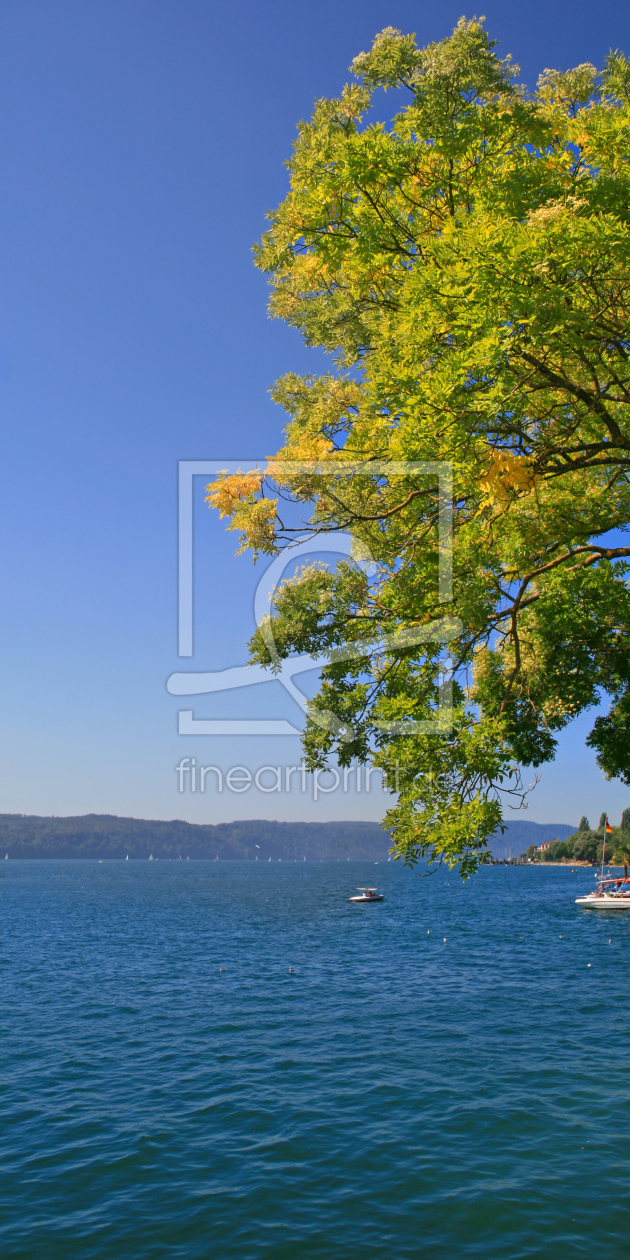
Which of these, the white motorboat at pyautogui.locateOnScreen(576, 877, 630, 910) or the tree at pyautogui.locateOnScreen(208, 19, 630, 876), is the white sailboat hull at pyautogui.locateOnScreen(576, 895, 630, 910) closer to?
the white motorboat at pyautogui.locateOnScreen(576, 877, 630, 910)

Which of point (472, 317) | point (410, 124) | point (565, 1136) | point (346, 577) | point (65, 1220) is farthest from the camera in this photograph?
point (565, 1136)

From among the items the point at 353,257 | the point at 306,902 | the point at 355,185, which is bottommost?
the point at 306,902

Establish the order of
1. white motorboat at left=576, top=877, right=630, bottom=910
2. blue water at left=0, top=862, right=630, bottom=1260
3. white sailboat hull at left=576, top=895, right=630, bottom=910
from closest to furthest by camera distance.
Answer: blue water at left=0, top=862, right=630, bottom=1260 → white sailboat hull at left=576, top=895, right=630, bottom=910 → white motorboat at left=576, top=877, right=630, bottom=910

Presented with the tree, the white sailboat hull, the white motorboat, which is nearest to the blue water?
the tree

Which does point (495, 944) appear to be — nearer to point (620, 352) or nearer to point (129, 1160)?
point (129, 1160)

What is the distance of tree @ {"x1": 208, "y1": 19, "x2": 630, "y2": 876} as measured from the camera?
7379mm

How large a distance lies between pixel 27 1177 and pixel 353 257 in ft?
53.6

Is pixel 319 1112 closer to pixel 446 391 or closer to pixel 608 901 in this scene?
pixel 446 391

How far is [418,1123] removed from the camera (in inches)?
631

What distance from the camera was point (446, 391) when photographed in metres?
7.14

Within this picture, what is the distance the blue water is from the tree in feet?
24.0

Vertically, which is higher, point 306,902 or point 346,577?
point 346,577

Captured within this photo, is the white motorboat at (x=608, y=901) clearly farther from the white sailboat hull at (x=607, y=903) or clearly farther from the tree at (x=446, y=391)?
the tree at (x=446, y=391)

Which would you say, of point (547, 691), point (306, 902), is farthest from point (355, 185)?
point (306, 902)
